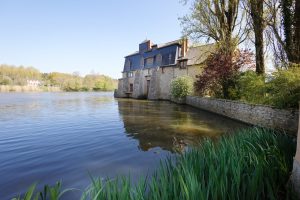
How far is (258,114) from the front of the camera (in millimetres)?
12086

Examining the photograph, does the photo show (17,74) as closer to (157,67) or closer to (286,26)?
(157,67)

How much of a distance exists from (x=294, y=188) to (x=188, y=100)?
24.3 metres

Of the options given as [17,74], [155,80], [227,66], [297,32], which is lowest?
[155,80]

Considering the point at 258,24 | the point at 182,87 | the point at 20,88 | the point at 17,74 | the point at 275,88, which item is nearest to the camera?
the point at 275,88

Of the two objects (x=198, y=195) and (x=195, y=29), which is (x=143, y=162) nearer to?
(x=198, y=195)

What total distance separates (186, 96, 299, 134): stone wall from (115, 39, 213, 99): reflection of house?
14548 mm

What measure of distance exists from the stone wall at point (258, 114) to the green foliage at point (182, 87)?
8.62 metres

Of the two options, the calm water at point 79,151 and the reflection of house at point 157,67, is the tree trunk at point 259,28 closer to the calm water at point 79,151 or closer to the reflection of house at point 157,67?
the calm water at point 79,151

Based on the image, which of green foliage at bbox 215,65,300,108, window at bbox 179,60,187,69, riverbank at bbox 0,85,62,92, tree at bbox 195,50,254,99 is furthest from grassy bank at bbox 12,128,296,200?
riverbank at bbox 0,85,62,92

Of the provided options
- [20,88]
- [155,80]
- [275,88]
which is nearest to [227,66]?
[275,88]

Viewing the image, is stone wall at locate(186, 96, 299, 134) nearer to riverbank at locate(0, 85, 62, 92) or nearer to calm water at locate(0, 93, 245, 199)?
calm water at locate(0, 93, 245, 199)

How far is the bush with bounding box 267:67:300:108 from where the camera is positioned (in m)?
9.76

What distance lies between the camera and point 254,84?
1384 centimetres

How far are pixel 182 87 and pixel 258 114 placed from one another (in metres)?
16.9
